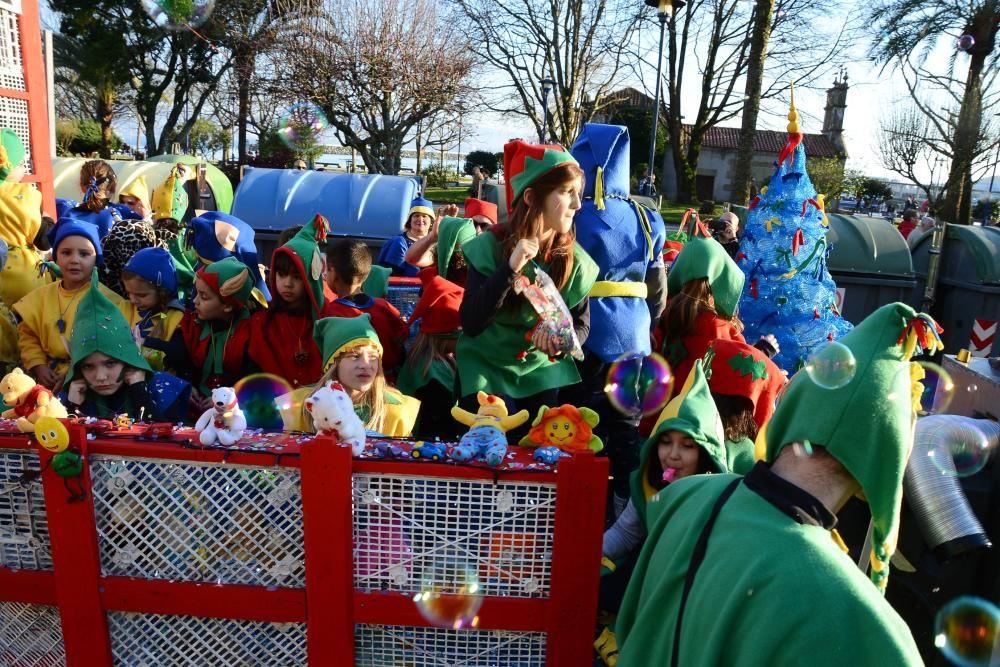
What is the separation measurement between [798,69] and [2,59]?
2552 cm

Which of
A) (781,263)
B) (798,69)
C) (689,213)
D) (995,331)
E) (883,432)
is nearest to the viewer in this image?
(883,432)

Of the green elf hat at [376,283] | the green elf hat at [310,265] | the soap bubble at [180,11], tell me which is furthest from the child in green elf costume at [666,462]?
the soap bubble at [180,11]

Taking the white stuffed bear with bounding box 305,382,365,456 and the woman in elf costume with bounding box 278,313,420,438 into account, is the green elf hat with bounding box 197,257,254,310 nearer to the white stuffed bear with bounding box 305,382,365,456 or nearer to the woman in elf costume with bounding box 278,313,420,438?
the woman in elf costume with bounding box 278,313,420,438

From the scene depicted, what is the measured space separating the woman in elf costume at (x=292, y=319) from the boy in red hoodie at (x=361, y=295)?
7.9 inches

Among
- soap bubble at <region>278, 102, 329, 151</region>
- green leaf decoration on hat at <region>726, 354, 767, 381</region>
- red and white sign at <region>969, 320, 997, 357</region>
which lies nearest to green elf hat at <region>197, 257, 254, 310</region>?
green leaf decoration on hat at <region>726, 354, 767, 381</region>

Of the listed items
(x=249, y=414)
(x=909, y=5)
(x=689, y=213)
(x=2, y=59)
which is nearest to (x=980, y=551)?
(x=249, y=414)

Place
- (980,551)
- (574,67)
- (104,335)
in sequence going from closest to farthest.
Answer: (980,551), (104,335), (574,67)

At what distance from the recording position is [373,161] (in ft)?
72.1

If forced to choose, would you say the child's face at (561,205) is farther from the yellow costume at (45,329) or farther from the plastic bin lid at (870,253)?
the plastic bin lid at (870,253)

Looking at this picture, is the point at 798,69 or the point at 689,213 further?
the point at 798,69

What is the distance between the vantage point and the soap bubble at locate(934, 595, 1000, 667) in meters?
1.96

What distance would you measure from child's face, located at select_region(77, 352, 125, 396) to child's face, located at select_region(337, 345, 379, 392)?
84 centimetres

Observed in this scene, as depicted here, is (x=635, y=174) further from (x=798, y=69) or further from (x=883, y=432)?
(x=883, y=432)

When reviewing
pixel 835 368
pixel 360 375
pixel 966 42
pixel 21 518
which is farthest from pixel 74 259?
pixel 966 42
